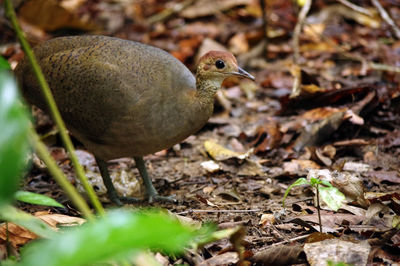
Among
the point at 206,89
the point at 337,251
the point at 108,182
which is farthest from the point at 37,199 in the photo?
the point at 108,182

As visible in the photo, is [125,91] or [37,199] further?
[125,91]

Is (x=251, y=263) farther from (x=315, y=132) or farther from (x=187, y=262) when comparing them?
(x=315, y=132)

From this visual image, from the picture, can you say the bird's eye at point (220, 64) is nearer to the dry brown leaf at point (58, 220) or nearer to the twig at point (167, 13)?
the dry brown leaf at point (58, 220)

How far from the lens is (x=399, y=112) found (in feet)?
15.4

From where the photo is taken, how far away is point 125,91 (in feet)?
11.2

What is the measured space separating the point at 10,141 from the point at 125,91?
2.41 m

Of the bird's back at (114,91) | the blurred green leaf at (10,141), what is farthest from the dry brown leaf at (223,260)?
the blurred green leaf at (10,141)

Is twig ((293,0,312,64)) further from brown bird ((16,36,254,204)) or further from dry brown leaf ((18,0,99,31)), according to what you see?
dry brown leaf ((18,0,99,31))

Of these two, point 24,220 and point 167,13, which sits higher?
point 24,220

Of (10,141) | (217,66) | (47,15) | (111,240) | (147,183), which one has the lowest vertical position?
(147,183)

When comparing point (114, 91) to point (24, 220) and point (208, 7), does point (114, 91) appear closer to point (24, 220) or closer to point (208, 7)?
point (24, 220)

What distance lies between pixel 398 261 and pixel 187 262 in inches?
40.8

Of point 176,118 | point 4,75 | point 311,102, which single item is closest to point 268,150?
point 311,102

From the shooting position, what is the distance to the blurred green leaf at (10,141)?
104cm
